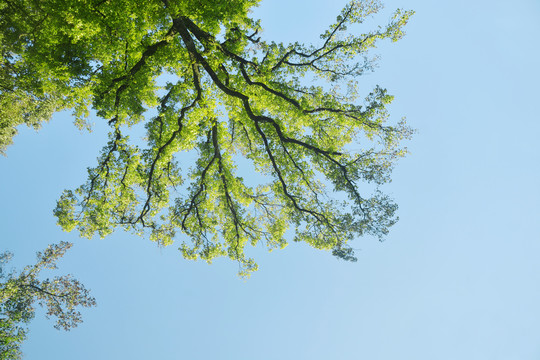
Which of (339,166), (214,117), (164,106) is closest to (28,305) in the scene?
(164,106)

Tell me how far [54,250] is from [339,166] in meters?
16.5

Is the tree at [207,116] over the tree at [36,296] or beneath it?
over

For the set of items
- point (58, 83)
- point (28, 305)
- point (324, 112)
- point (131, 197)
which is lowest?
point (28, 305)

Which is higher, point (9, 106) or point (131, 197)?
point (9, 106)

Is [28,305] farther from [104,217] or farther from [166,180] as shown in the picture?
[166,180]

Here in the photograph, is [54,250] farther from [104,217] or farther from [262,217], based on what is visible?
[262,217]

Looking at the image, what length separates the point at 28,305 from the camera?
61.3ft

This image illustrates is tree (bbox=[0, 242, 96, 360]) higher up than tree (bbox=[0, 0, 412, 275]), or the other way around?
tree (bbox=[0, 0, 412, 275])

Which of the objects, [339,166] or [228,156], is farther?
[228,156]

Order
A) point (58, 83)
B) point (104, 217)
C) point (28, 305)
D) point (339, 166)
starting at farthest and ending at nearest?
point (28, 305) → point (104, 217) → point (339, 166) → point (58, 83)

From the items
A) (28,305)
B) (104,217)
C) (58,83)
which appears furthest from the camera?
(28,305)

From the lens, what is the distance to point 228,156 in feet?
58.6

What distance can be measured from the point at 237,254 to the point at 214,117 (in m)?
7.34

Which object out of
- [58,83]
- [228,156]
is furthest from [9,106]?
[228,156]
